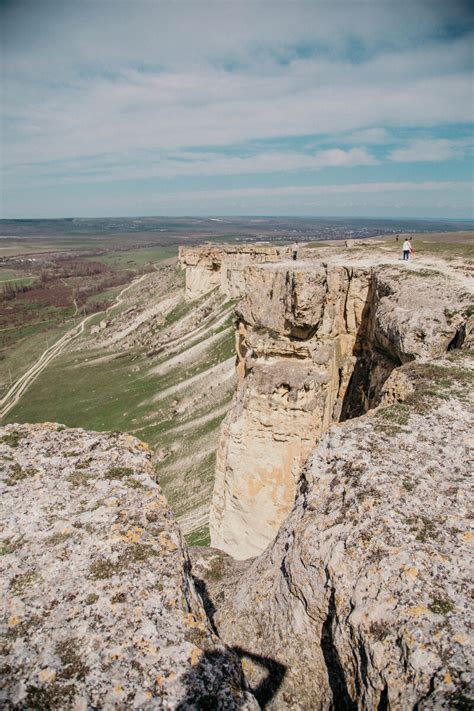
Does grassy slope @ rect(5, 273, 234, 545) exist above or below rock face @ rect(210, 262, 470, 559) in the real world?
below

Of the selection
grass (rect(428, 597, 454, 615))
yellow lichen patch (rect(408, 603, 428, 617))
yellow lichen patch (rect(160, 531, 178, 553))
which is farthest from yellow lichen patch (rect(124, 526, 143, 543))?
grass (rect(428, 597, 454, 615))

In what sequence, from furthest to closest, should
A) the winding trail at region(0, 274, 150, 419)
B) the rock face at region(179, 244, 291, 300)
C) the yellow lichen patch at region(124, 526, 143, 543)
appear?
the rock face at region(179, 244, 291, 300) < the winding trail at region(0, 274, 150, 419) < the yellow lichen patch at region(124, 526, 143, 543)

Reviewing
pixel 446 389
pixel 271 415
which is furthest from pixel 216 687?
pixel 271 415

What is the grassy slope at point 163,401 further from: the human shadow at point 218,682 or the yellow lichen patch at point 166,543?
the yellow lichen patch at point 166,543

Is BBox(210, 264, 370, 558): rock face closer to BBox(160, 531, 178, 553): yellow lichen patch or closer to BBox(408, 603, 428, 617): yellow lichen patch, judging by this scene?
BBox(160, 531, 178, 553): yellow lichen patch

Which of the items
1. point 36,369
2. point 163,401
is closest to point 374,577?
point 163,401

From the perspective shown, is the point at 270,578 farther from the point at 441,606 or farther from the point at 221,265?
the point at 221,265

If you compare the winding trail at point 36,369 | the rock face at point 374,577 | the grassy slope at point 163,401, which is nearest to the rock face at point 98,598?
the rock face at point 374,577
